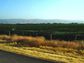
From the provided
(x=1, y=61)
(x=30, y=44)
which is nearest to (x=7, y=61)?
(x=1, y=61)

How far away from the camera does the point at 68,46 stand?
813 inches

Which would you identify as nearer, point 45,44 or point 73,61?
point 73,61

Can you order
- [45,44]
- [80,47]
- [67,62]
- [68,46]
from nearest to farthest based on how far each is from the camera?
[67,62] < [80,47] < [68,46] < [45,44]

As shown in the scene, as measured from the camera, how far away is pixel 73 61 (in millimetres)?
12203

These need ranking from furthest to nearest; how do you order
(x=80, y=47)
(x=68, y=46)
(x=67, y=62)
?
(x=68, y=46), (x=80, y=47), (x=67, y=62)

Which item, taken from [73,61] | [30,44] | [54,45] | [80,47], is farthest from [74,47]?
[73,61]

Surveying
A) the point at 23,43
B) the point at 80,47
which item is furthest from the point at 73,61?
the point at 23,43

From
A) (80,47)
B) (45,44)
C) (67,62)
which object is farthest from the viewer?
(45,44)

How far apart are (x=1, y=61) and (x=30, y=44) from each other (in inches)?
398

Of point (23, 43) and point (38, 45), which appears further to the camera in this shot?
point (23, 43)

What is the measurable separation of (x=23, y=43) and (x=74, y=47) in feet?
17.8

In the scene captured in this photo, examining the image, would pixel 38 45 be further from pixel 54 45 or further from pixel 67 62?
pixel 67 62

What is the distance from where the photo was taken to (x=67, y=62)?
11719 millimetres

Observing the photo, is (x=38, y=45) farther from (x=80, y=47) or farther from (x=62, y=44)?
(x=80, y=47)
